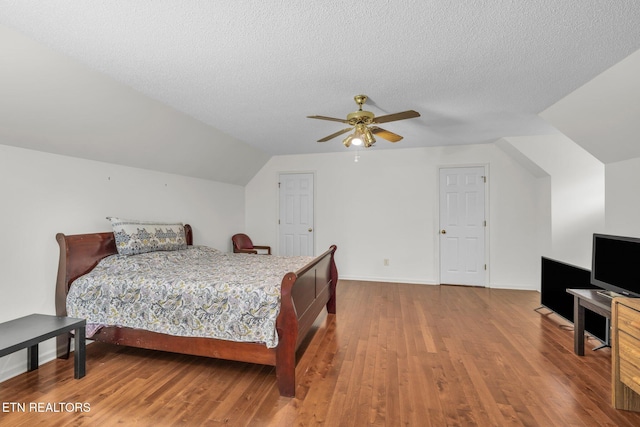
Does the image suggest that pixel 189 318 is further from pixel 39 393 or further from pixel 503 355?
pixel 503 355

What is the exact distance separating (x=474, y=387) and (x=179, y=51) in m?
3.17

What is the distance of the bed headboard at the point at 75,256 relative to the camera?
8.49ft

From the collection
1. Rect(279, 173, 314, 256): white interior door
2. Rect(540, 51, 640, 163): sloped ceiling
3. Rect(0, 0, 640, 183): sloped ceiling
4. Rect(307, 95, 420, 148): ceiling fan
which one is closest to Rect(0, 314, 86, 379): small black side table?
Rect(0, 0, 640, 183): sloped ceiling

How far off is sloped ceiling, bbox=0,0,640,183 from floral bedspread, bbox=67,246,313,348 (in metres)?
1.34

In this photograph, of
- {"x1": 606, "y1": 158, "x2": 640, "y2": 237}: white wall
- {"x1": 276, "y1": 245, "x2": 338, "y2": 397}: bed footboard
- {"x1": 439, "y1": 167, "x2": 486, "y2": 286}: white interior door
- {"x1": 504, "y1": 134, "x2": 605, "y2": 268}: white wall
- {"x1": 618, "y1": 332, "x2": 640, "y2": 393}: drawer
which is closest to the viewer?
{"x1": 618, "y1": 332, "x2": 640, "y2": 393}: drawer

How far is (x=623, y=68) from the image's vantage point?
218 centimetres

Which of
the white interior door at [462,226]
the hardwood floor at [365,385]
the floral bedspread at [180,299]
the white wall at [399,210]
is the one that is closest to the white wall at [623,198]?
the hardwood floor at [365,385]

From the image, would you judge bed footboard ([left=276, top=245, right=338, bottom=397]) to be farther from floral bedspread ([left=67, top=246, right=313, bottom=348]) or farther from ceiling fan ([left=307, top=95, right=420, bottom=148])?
ceiling fan ([left=307, top=95, right=420, bottom=148])

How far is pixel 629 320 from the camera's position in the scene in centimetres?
179

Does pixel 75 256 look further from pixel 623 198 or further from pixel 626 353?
pixel 623 198

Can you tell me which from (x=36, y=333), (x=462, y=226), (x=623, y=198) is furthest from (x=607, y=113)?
(x=36, y=333)

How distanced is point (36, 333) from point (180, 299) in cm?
93

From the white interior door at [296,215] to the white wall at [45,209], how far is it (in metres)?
2.45

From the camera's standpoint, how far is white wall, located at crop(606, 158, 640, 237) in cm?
285
